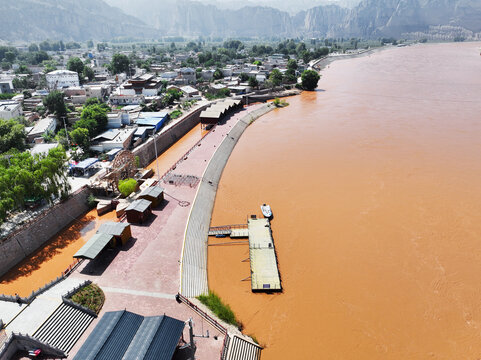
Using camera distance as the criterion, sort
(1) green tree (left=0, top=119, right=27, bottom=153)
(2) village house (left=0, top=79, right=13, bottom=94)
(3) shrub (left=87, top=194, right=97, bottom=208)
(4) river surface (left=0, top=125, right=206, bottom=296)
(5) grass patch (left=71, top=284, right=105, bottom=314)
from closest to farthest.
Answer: (5) grass patch (left=71, top=284, right=105, bottom=314)
(4) river surface (left=0, top=125, right=206, bottom=296)
(3) shrub (left=87, top=194, right=97, bottom=208)
(1) green tree (left=0, top=119, right=27, bottom=153)
(2) village house (left=0, top=79, right=13, bottom=94)

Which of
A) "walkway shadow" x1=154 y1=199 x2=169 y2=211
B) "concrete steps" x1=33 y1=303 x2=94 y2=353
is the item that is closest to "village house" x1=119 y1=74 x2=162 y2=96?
"walkway shadow" x1=154 y1=199 x2=169 y2=211

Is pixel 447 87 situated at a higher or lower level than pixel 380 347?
higher

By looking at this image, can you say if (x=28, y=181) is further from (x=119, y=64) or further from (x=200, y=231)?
(x=119, y=64)

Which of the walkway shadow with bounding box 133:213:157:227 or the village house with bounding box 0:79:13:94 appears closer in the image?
the walkway shadow with bounding box 133:213:157:227

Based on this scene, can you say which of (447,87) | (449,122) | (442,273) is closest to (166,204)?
(442,273)

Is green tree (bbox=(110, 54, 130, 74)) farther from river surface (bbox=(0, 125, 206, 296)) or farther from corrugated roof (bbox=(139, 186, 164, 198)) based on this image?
corrugated roof (bbox=(139, 186, 164, 198))

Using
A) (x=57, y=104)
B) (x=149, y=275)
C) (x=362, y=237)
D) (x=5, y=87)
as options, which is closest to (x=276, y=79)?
(x=57, y=104)

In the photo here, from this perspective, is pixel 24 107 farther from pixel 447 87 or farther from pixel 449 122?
pixel 447 87

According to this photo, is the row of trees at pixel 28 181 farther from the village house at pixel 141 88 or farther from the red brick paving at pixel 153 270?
the village house at pixel 141 88
